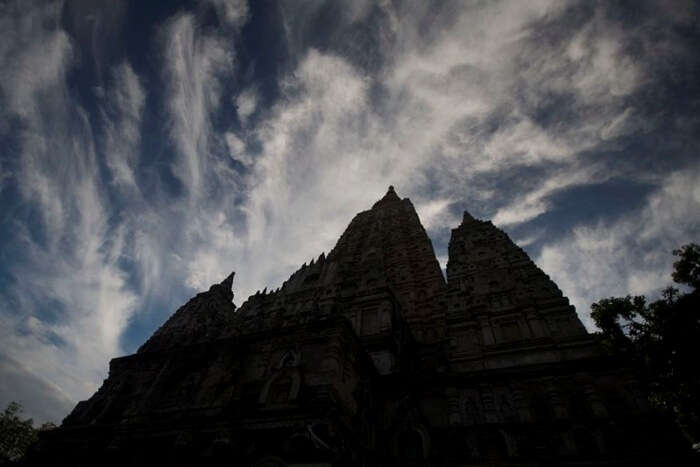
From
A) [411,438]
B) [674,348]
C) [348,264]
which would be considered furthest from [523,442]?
[348,264]

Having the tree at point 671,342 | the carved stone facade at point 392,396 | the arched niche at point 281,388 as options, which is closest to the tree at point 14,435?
the carved stone facade at point 392,396

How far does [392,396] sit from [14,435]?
4399 cm

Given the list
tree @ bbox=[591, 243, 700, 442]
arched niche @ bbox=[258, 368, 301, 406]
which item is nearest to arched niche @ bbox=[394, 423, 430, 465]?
arched niche @ bbox=[258, 368, 301, 406]

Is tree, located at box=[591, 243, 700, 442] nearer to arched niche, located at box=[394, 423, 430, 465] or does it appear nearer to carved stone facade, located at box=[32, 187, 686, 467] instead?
carved stone facade, located at box=[32, 187, 686, 467]

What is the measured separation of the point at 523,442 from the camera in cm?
1484

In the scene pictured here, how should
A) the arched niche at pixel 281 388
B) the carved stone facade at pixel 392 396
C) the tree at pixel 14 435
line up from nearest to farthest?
the carved stone facade at pixel 392 396, the arched niche at pixel 281 388, the tree at pixel 14 435

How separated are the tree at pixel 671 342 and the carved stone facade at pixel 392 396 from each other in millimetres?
942

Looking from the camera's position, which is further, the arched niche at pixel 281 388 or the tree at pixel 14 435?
the tree at pixel 14 435

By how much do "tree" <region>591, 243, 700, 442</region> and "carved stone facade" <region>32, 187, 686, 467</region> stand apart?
942 mm

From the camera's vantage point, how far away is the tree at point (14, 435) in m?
36.2

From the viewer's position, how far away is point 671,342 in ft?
50.3

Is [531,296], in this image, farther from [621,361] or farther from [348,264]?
[348,264]

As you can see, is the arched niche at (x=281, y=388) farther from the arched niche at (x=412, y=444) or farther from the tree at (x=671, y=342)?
the tree at (x=671, y=342)

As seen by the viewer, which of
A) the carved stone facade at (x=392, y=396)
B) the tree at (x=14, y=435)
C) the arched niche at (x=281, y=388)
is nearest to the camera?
the carved stone facade at (x=392, y=396)
